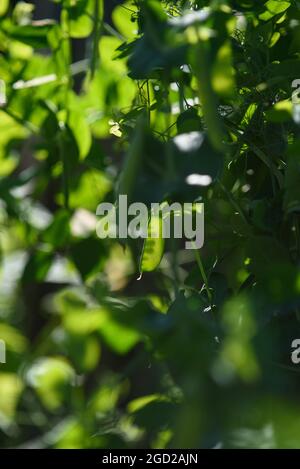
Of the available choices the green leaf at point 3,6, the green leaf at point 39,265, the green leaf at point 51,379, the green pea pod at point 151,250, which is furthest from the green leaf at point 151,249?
the green leaf at point 3,6

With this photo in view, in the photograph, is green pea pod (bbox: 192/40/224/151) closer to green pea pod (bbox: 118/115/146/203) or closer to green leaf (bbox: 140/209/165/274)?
green pea pod (bbox: 118/115/146/203)

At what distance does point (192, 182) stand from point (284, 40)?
27 centimetres

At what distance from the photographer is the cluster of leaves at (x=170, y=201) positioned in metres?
0.30

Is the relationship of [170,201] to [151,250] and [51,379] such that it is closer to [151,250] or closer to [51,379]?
[151,250]

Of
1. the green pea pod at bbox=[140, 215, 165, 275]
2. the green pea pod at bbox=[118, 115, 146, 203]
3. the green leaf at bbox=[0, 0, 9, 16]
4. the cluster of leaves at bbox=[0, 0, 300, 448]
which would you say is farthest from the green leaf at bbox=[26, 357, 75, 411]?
the green leaf at bbox=[0, 0, 9, 16]

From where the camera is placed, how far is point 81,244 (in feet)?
2.67

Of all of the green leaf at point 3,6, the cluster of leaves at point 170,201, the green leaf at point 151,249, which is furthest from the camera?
the green leaf at point 3,6

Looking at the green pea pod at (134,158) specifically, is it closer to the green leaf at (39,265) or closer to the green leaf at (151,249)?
the green leaf at (151,249)

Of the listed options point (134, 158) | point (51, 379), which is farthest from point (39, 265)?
point (134, 158)

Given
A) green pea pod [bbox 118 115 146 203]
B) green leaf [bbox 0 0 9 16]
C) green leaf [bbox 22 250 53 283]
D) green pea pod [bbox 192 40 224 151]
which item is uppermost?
green leaf [bbox 0 0 9 16]

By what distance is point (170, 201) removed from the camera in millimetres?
509

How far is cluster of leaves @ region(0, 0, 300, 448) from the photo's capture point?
0.30 metres

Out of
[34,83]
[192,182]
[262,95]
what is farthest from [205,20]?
[34,83]
